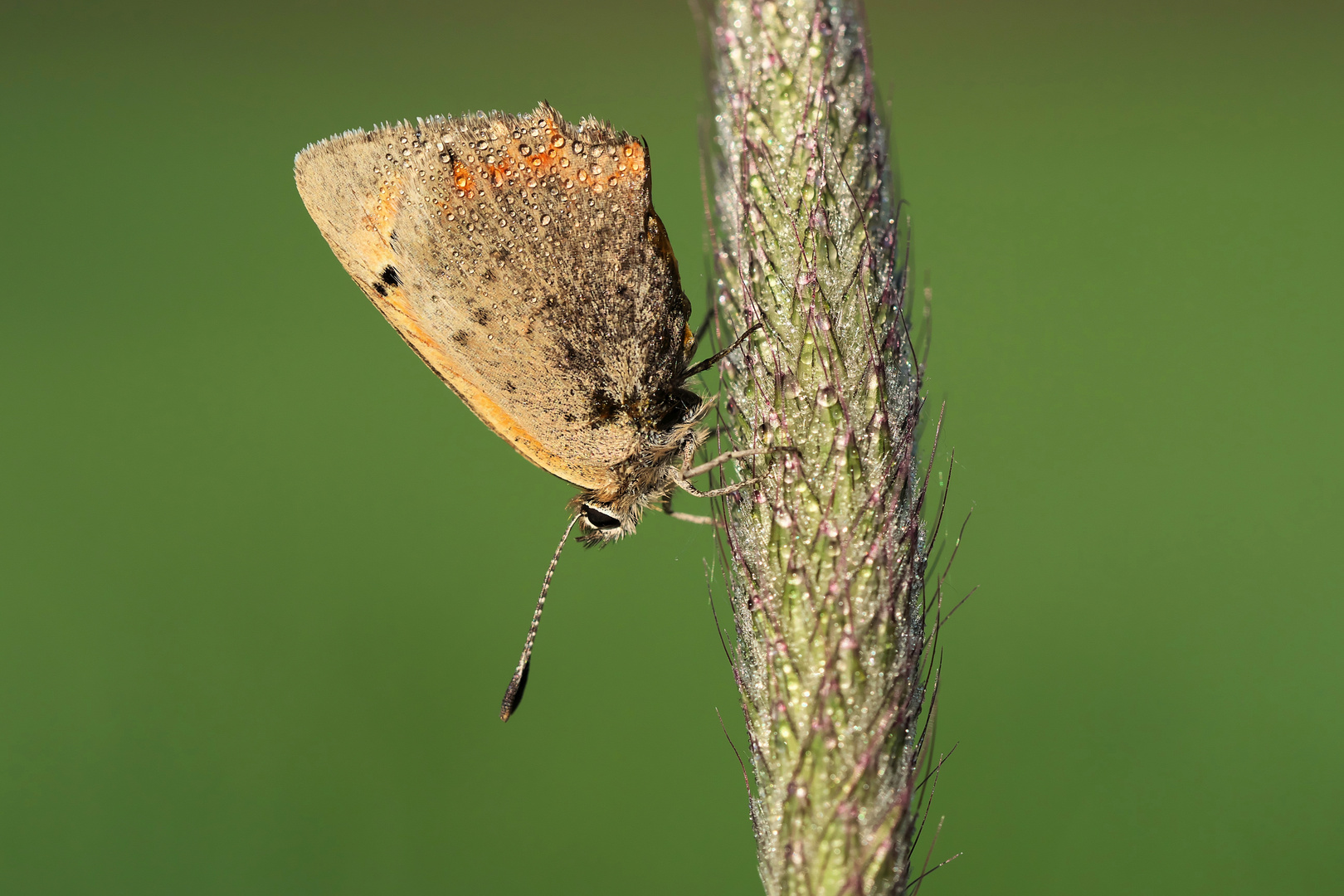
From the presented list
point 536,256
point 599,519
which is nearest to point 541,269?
point 536,256

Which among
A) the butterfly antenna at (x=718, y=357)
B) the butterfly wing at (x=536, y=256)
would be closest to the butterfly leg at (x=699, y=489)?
the butterfly wing at (x=536, y=256)

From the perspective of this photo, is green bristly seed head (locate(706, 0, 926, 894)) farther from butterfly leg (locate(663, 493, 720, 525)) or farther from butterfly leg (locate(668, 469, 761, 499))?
butterfly leg (locate(663, 493, 720, 525))

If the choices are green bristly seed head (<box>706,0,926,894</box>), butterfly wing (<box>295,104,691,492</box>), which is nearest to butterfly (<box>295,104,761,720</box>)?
butterfly wing (<box>295,104,691,492</box>)

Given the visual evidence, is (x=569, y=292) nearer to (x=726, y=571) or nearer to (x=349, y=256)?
(x=349, y=256)

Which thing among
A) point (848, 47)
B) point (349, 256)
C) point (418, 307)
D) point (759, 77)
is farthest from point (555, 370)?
point (848, 47)

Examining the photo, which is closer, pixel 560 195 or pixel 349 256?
pixel 560 195

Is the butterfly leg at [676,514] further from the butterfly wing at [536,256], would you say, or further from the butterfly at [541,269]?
the butterfly wing at [536,256]

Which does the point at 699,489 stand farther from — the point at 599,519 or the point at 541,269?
the point at 541,269
